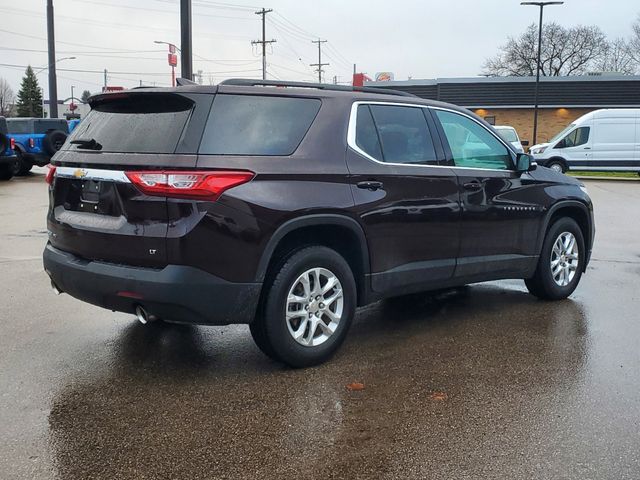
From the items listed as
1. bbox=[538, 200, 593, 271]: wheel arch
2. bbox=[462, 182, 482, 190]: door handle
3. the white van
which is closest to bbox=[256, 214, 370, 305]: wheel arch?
bbox=[462, 182, 482, 190]: door handle

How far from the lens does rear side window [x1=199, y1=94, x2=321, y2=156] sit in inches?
154

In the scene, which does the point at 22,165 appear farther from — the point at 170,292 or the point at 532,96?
the point at 532,96

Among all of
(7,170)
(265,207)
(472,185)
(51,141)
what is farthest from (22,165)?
(265,207)

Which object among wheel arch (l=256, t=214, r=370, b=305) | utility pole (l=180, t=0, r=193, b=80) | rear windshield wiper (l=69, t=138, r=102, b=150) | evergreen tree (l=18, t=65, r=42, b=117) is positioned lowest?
wheel arch (l=256, t=214, r=370, b=305)

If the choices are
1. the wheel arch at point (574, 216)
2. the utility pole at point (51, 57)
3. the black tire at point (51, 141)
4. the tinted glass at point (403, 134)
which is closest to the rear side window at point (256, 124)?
the tinted glass at point (403, 134)

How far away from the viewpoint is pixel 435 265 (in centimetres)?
505

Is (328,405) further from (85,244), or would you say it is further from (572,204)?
(572,204)

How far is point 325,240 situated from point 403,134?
1.09 metres

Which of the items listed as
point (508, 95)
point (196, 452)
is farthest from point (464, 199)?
point (508, 95)

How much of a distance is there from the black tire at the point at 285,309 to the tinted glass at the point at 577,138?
23135 millimetres

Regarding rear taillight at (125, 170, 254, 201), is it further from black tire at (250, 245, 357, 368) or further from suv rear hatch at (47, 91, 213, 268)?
black tire at (250, 245, 357, 368)

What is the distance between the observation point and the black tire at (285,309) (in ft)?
13.4

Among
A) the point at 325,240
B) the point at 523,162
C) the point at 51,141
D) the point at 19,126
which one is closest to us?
the point at 325,240

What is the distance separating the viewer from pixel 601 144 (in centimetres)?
2503
